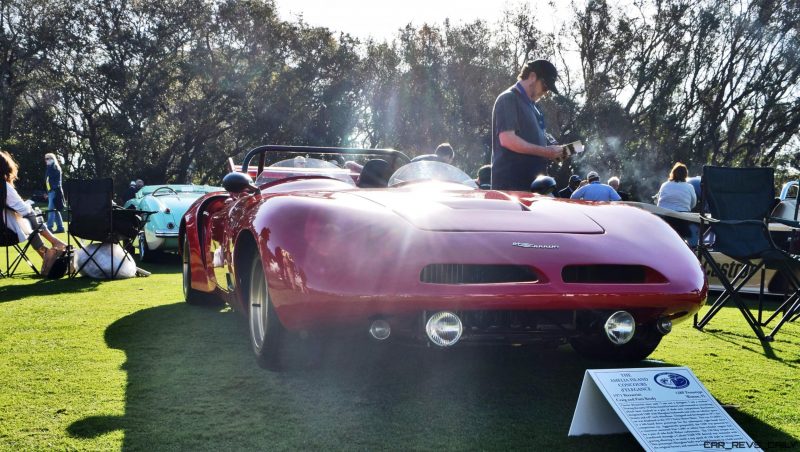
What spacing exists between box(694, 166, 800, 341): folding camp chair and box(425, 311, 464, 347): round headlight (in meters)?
2.67

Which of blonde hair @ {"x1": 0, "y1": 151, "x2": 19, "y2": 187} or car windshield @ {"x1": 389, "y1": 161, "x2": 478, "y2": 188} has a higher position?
car windshield @ {"x1": 389, "y1": 161, "x2": 478, "y2": 188}

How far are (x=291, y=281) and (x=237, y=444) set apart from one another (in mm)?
747

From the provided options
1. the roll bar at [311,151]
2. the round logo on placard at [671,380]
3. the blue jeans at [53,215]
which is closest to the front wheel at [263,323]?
the round logo on placard at [671,380]

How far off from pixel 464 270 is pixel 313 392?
2.99 ft

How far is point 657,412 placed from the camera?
2645 millimetres

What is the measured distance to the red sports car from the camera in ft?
9.94

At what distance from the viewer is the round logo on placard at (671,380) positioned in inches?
109

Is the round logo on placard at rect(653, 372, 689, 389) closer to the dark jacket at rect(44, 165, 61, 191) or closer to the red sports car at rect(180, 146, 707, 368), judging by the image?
the red sports car at rect(180, 146, 707, 368)

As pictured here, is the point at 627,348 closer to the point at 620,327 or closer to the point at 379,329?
the point at 620,327

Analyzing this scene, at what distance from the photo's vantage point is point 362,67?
37031 mm

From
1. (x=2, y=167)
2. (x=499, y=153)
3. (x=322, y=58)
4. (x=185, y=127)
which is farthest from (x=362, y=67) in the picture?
(x=499, y=153)

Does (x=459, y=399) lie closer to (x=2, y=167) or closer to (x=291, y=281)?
(x=291, y=281)

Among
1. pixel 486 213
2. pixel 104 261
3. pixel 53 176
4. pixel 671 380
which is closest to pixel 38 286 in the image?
pixel 104 261

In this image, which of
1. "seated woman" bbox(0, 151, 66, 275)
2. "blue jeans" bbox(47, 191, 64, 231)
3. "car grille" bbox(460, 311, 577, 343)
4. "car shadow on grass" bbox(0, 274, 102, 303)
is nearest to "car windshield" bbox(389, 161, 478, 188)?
"car grille" bbox(460, 311, 577, 343)
